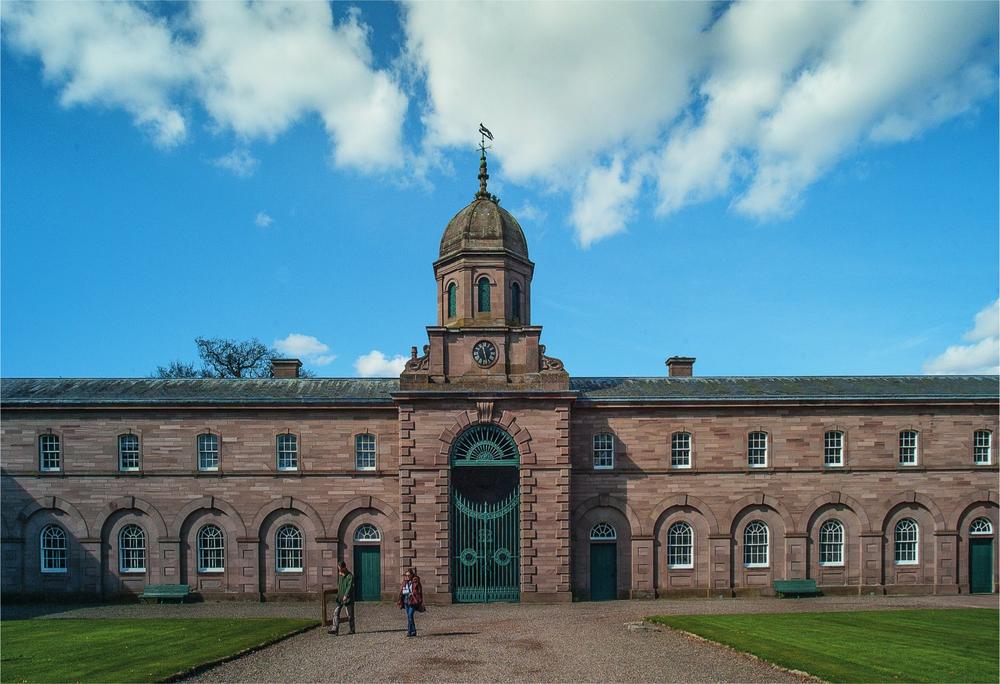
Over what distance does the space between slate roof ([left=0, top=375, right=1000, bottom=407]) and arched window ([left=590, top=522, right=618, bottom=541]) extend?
5398 mm

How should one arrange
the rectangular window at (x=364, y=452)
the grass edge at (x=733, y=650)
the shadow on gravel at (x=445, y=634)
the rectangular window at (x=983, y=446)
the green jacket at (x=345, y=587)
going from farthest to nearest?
the rectangular window at (x=983, y=446), the rectangular window at (x=364, y=452), the shadow on gravel at (x=445, y=634), the green jacket at (x=345, y=587), the grass edge at (x=733, y=650)

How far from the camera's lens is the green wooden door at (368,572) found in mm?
30906

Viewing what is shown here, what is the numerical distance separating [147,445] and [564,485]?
1788 centimetres

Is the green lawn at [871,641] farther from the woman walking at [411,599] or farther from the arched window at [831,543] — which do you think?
the woman walking at [411,599]

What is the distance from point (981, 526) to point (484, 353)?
23.2 metres

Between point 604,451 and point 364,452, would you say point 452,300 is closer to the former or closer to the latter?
point 364,452

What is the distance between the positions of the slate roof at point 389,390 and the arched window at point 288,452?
5.50 feet

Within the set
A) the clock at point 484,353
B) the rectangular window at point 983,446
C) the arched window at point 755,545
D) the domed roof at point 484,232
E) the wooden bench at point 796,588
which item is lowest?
the wooden bench at point 796,588

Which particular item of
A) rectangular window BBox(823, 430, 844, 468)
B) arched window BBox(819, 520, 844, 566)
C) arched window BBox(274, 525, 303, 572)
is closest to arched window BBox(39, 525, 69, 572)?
arched window BBox(274, 525, 303, 572)

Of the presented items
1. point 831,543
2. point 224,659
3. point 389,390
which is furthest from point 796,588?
point 224,659

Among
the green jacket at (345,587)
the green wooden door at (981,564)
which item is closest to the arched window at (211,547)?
the green jacket at (345,587)

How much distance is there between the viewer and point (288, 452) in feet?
104

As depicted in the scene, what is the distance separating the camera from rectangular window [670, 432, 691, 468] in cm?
3183

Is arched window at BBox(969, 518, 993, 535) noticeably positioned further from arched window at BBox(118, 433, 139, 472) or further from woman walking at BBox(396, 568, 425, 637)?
arched window at BBox(118, 433, 139, 472)
